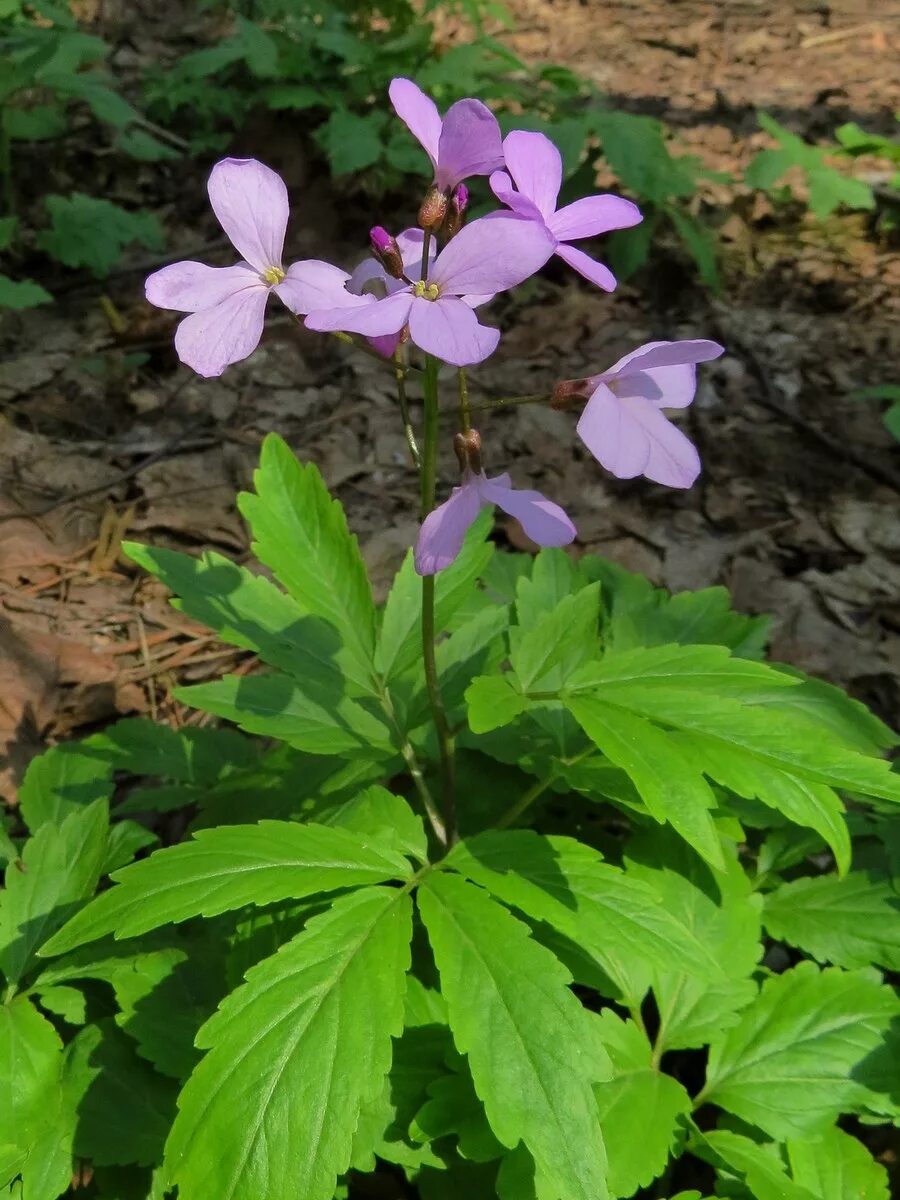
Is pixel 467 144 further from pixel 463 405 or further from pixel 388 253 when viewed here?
pixel 463 405

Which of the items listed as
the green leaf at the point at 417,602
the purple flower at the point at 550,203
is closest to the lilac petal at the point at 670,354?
the purple flower at the point at 550,203

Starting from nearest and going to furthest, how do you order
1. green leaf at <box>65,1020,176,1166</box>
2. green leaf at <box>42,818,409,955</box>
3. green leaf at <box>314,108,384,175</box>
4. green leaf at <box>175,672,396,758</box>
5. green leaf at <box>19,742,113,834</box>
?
green leaf at <box>42,818,409,955</box> < green leaf at <box>65,1020,176,1166</box> < green leaf at <box>175,672,396,758</box> < green leaf at <box>19,742,113,834</box> < green leaf at <box>314,108,384,175</box>

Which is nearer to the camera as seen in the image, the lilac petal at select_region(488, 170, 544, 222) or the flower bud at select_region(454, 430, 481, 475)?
the lilac petal at select_region(488, 170, 544, 222)

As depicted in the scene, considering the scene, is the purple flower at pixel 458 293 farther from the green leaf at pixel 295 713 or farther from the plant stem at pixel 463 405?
the green leaf at pixel 295 713

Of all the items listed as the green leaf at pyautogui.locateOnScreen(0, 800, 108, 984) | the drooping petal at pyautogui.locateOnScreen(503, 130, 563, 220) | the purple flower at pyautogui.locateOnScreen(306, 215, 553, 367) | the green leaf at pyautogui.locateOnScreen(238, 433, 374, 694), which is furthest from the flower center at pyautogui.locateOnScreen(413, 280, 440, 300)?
the green leaf at pyautogui.locateOnScreen(0, 800, 108, 984)

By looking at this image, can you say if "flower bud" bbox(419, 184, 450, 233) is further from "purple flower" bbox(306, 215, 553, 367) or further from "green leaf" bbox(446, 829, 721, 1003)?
"green leaf" bbox(446, 829, 721, 1003)

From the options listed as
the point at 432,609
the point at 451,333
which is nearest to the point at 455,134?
the point at 451,333
